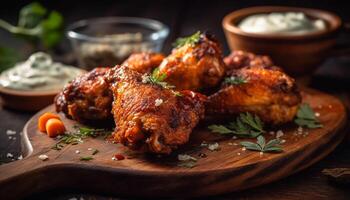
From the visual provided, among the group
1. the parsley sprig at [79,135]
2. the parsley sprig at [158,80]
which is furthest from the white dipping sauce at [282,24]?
the parsley sprig at [79,135]

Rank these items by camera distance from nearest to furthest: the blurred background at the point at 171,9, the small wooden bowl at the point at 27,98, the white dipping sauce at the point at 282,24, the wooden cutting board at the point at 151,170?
the wooden cutting board at the point at 151,170 → the small wooden bowl at the point at 27,98 → the white dipping sauce at the point at 282,24 → the blurred background at the point at 171,9

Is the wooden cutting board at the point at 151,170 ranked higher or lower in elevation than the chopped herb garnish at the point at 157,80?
lower

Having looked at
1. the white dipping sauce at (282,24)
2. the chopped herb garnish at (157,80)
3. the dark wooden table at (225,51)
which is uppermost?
the chopped herb garnish at (157,80)

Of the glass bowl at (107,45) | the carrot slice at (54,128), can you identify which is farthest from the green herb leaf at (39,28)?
the carrot slice at (54,128)

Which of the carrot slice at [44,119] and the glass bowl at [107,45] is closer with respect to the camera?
the carrot slice at [44,119]

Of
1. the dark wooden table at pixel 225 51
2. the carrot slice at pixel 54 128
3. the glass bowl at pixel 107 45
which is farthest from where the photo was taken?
the glass bowl at pixel 107 45

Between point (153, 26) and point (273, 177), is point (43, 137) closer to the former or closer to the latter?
point (273, 177)

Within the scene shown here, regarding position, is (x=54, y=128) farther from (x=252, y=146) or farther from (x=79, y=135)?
(x=252, y=146)

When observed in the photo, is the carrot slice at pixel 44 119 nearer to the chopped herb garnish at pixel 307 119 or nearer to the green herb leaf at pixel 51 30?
the chopped herb garnish at pixel 307 119
